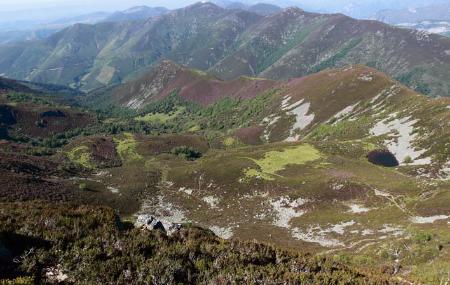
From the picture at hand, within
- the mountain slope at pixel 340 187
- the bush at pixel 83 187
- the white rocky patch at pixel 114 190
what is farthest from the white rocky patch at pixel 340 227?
the bush at pixel 83 187

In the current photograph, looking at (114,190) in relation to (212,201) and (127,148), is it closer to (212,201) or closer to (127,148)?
(212,201)

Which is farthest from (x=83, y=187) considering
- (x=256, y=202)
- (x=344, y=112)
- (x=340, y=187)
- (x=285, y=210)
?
(x=344, y=112)

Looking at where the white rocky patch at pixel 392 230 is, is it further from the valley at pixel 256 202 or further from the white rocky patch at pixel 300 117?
the white rocky patch at pixel 300 117

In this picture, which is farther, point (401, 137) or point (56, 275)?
point (401, 137)

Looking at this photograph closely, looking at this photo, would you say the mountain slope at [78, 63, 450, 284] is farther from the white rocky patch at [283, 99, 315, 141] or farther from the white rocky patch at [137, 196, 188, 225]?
the white rocky patch at [283, 99, 315, 141]

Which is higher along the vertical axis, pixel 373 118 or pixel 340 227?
pixel 340 227

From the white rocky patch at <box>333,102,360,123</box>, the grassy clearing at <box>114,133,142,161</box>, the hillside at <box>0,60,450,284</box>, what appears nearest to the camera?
the hillside at <box>0,60,450,284</box>

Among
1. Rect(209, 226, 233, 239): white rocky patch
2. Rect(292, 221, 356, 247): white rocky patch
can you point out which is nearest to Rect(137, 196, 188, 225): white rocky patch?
Rect(209, 226, 233, 239): white rocky patch
